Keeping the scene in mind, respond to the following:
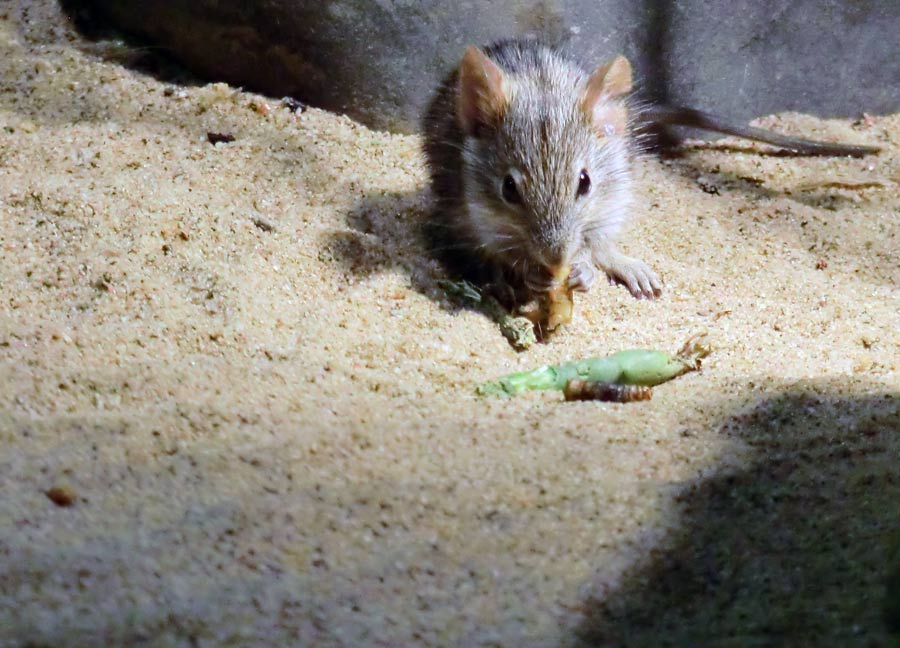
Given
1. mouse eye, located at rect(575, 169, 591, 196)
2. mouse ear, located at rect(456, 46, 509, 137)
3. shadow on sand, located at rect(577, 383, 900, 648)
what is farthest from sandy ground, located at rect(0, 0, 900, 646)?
Result: mouse ear, located at rect(456, 46, 509, 137)

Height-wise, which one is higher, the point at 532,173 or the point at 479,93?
the point at 479,93

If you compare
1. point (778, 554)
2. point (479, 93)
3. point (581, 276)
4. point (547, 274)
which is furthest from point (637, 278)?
point (778, 554)

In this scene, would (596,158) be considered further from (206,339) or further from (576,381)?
(206,339)

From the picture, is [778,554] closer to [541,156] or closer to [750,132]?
[541,156]

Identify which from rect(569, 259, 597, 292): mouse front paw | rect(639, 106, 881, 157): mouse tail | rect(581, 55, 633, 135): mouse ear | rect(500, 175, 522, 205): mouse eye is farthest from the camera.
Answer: rect(639, 106, 881, 157): mouse tail

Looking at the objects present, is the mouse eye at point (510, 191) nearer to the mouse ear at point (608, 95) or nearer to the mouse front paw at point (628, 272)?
the mouse ear at point (608, 95)

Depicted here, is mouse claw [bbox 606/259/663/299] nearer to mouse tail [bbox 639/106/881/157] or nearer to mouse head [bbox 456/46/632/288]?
mouse head [bbox 456/46/632/288]
